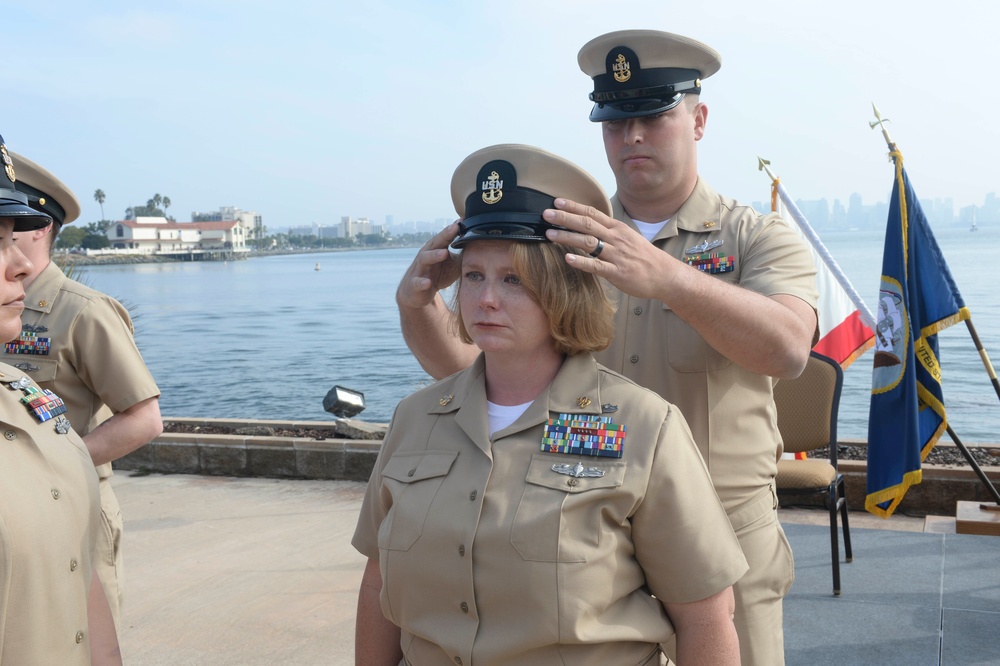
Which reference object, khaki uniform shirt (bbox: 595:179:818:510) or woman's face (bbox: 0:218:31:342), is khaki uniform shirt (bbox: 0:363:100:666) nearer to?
woman's face (bbox: 0:218:31:342)

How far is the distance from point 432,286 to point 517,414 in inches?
16.4

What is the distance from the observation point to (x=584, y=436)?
69.7 inches

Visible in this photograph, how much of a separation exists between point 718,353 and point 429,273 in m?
0.74

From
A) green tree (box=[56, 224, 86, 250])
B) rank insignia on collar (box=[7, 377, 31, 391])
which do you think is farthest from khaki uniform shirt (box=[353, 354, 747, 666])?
green tree (box=[56, 224, 86, 250])

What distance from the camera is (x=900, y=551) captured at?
204 inches

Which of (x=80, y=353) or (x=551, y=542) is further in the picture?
(x=80, y=353)

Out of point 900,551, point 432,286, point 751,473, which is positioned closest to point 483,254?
point 432,286

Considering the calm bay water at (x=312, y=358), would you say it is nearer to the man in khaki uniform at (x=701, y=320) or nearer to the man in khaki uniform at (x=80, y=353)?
the man in khaki uniform at (x=80, y=353)

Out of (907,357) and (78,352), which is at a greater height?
(78,352)

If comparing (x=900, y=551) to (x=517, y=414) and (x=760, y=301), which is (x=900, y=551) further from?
(x=517, y=414)

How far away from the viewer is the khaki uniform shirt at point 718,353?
231cm

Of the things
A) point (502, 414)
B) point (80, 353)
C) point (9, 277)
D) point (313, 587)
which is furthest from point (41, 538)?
point (313, 587)

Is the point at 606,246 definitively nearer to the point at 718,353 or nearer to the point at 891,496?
the point at 718,353

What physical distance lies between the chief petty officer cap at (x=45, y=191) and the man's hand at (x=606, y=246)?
1.82 m
